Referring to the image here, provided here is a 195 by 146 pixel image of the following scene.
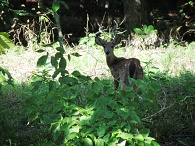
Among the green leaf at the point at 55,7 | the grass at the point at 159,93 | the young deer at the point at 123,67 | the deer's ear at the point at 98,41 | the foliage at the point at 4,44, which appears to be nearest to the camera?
the foliage at the point at 4,44

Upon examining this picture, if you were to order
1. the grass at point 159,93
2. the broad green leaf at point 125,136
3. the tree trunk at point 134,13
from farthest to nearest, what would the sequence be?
the tree trunk at point 134,13, the grass at point 159,93, the broad green leaf at point 125,136

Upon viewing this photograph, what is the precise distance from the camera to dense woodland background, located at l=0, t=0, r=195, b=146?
321cm

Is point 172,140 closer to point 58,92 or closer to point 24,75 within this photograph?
point 58,92

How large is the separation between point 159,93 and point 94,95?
140 inches

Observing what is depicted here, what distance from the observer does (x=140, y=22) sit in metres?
13.2

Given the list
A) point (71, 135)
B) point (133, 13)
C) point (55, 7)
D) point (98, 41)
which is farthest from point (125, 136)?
point (133, 13)

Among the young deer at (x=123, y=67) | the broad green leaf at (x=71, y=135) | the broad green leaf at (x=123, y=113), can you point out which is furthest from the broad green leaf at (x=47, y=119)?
the young deer at (x=123, y=67)

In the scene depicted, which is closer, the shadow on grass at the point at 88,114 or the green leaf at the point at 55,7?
the shadow on grass at the point at 88,114

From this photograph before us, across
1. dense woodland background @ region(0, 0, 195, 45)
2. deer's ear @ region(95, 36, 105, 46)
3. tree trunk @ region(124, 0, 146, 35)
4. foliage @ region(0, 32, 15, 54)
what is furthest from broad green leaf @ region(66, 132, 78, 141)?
tree trunk @ region(124, 0, 146, 35)

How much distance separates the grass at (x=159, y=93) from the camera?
514 centimetres

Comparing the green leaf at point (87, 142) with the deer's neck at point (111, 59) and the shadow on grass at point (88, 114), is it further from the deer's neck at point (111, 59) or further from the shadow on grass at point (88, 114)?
the deer's neck at point (111, 59)

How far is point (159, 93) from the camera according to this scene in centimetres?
679

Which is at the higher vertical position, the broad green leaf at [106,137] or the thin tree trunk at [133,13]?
the thin tree trunk at [133,13]

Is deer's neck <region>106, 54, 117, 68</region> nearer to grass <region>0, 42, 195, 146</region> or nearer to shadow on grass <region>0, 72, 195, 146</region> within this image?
grass <region>0, 42, 195, 146</region>
